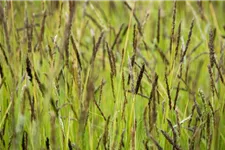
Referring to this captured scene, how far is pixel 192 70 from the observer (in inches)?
113

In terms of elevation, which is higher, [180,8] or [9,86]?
[180,8]

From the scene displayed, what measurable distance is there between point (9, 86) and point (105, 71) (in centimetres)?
84

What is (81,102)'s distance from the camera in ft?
4.93

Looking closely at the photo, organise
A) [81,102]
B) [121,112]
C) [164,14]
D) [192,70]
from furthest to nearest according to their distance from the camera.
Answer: [164,14] → [192,70] → [121,112] → [81,102]

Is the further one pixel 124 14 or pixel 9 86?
A: pixel 124 14

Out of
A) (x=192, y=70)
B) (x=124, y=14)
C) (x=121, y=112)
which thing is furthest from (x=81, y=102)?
(x=124, y=14)

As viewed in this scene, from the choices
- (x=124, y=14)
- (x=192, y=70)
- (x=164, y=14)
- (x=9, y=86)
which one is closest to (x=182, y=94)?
(x=192, y=70)

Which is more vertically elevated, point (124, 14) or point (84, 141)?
point (124, 14)

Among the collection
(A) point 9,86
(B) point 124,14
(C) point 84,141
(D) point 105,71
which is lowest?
(C) point 84,141

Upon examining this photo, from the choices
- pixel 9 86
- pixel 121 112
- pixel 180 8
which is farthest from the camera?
pixel 180 8

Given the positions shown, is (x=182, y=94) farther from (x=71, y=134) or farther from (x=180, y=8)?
(x=71, y=134)

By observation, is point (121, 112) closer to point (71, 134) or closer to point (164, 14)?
point (71, 134)

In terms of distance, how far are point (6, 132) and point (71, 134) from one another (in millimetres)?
201

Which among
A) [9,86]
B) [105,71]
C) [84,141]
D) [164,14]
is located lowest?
[84,141]
